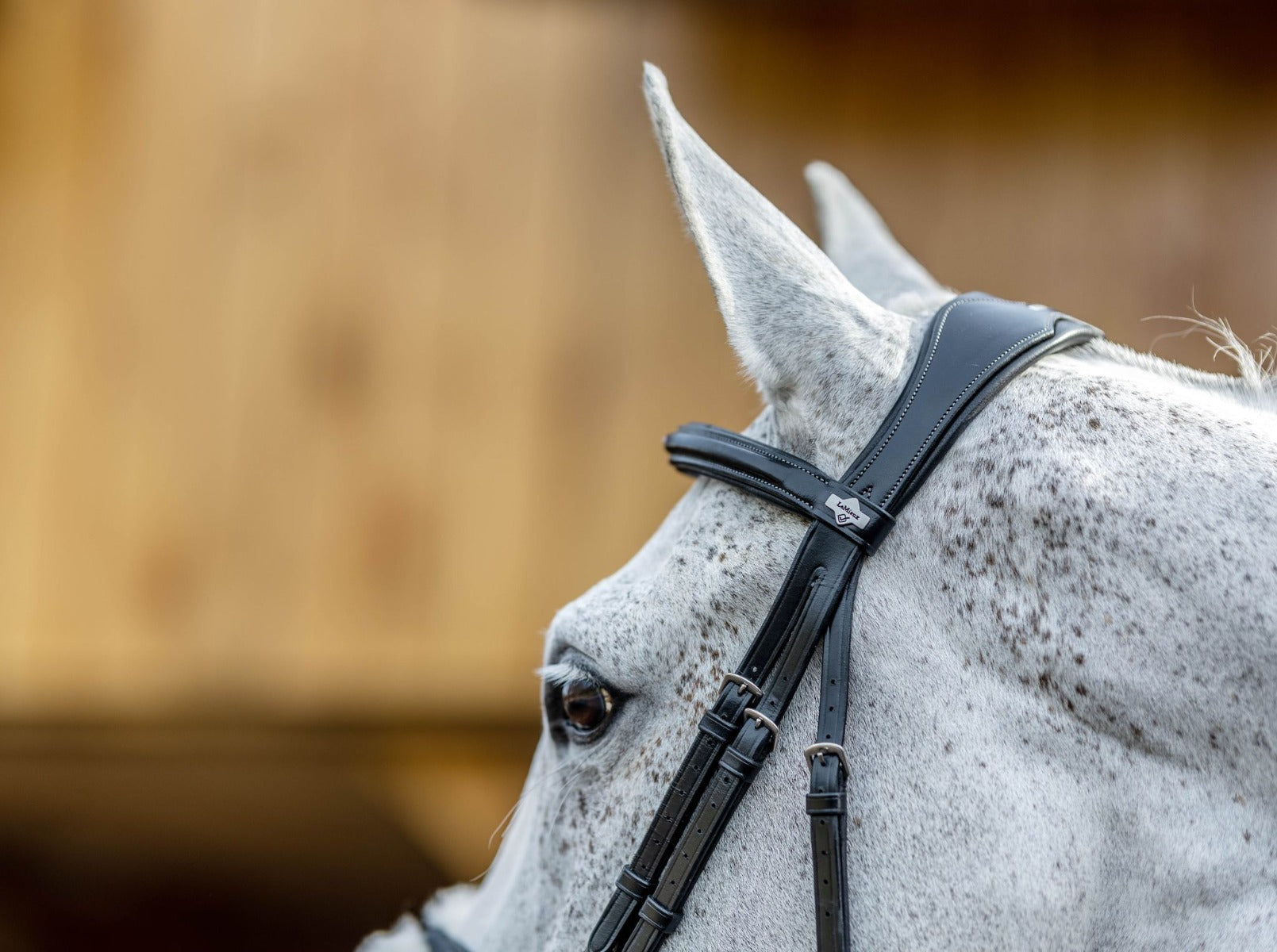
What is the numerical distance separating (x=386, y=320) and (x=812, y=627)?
74.6 inches

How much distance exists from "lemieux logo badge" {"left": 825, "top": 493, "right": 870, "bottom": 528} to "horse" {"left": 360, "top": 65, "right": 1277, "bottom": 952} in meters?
0.03

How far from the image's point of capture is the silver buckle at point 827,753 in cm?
71

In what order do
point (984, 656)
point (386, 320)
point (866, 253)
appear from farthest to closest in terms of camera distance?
point (386, 320) < point (866, 253) < point (984, 656)

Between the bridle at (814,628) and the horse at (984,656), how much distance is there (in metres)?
0.02

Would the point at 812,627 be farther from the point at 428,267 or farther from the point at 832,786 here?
the point at 428,267

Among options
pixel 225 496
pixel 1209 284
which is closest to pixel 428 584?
pixel 225 496

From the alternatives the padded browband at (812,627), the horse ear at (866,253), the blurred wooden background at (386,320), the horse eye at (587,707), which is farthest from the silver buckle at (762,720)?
the blurred wooden background at (386,320)

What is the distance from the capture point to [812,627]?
732 millimetres

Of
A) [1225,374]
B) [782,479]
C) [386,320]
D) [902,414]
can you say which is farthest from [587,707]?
[386,320]

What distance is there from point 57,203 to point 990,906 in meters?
2.48

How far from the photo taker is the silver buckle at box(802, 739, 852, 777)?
71 cm

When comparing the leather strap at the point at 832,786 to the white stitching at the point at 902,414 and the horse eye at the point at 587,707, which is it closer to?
the white stitching at the point at 902,414

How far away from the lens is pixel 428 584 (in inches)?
93.4

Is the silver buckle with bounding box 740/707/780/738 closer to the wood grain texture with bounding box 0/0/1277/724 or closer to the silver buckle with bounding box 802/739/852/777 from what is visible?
the silver buckle with bounding box 802/739/852/777
